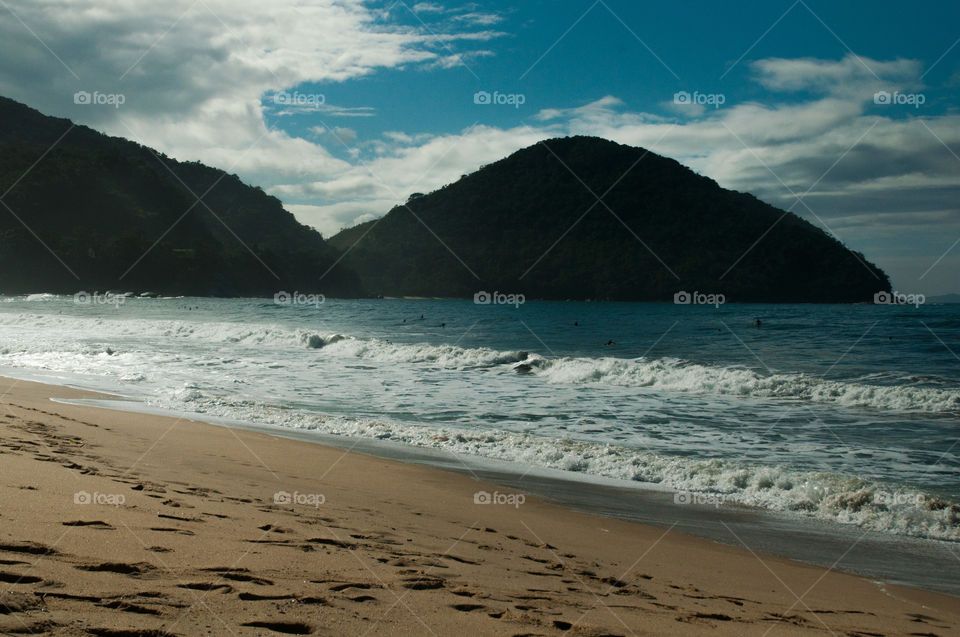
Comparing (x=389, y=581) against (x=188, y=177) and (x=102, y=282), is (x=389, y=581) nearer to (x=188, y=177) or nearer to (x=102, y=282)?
(x=102, y=282)

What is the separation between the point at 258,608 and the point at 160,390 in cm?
1256

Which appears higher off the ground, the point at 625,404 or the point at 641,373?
the point at 641,373

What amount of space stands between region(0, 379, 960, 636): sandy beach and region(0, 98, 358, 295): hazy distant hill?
98.8m

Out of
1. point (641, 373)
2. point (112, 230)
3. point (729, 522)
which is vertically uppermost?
point (112, 230)

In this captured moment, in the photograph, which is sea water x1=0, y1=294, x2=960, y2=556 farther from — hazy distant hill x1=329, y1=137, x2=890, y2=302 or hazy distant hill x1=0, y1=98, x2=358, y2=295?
hazy distant hill x1=0, y1=98, x2=358, y2=295

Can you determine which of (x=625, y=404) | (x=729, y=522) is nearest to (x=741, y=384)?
(x=625, y=404)

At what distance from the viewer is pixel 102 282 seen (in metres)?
91.0

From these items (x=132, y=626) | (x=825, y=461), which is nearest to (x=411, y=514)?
(x=132, y=626)

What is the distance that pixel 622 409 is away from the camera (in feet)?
44.8

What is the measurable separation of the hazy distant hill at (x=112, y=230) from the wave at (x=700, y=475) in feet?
312

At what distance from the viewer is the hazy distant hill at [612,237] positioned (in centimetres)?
9094

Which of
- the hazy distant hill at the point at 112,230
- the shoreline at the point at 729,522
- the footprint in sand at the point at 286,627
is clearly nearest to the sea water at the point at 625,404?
the shoreline at the point at 729,522

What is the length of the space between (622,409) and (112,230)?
113 metres

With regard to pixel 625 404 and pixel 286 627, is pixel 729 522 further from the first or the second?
pixel 625 404
